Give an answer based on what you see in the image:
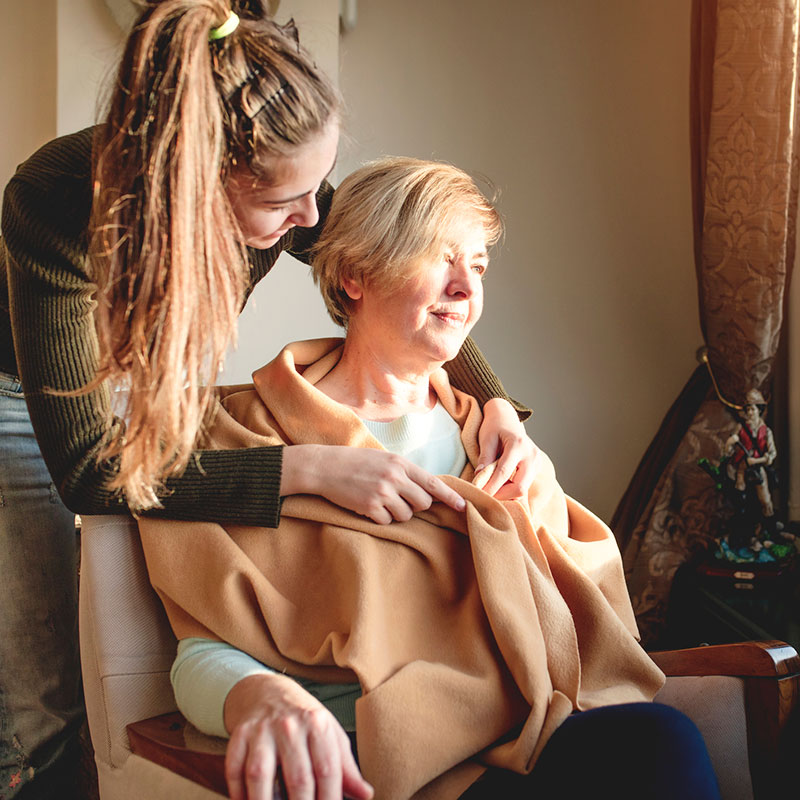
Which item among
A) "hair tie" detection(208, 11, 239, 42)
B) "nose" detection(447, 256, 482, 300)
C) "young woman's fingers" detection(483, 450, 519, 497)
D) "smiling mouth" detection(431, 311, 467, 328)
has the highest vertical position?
"hair tie" detection(208, 11, 239, 42)

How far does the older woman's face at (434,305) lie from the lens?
151cm

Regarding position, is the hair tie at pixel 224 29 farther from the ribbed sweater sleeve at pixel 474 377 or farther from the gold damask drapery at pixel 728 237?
the gold damask drapery at pixel 728 237

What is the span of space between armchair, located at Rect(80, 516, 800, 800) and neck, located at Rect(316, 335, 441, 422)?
0.42 meters

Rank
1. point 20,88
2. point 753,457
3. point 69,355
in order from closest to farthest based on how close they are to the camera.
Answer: point 69,355
point 753,457
point 20,88

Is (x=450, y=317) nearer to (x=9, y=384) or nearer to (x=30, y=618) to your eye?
Result: (x=9, y=384)

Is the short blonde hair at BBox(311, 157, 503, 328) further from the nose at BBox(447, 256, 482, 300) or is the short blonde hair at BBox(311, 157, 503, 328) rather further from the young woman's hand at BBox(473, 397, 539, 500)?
the young woman's hand at BBox(473, 397, 539, 500)

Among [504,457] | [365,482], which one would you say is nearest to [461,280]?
[504,457]

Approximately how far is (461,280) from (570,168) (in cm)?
145

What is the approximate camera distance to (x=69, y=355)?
126cm

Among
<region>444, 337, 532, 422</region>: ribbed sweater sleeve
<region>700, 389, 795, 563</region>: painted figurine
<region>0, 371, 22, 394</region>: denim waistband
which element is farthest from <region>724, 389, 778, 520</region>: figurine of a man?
<region>0, 371, 22, 394</region>: denim waistband

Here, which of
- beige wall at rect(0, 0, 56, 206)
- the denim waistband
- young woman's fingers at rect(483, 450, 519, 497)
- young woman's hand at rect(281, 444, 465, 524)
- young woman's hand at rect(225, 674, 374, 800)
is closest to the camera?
young woman's hand at rect(225, 674, 374, 800)

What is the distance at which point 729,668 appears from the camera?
55.6 inches

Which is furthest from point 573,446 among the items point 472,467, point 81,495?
point 81,495

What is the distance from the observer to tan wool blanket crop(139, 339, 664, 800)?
3.87 feet
